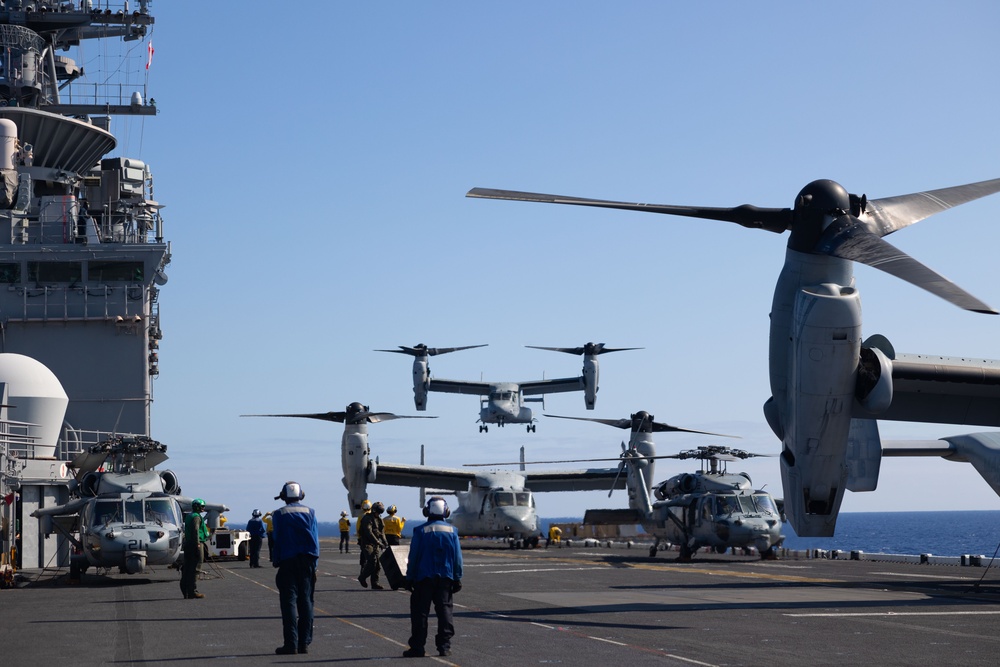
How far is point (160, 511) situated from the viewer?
2686cm

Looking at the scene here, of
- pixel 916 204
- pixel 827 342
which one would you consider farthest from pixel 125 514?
pixel 916 204

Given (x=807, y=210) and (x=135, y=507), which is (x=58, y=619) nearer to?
(x=135, y=507)

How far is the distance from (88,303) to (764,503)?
1102 inches

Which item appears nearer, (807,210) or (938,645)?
(938,645)

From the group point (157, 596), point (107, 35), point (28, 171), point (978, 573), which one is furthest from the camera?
point (107, 35)

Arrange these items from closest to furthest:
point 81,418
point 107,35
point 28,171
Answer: point 81,418 → point 28,171 → point 107,35

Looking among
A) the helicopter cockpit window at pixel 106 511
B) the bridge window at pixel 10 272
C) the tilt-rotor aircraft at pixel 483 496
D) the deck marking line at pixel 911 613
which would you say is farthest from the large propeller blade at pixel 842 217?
the bridge window at pixel 10 272

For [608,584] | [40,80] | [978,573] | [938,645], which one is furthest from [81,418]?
[938,645]

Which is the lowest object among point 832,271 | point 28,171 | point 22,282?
point 832,271

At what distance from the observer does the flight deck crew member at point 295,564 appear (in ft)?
42.0

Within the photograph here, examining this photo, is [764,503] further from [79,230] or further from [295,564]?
[79,230]

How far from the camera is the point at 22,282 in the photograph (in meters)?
45.2

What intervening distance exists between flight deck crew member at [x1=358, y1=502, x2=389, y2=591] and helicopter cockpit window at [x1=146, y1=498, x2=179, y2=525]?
19.4 ft

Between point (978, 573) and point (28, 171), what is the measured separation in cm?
4079
